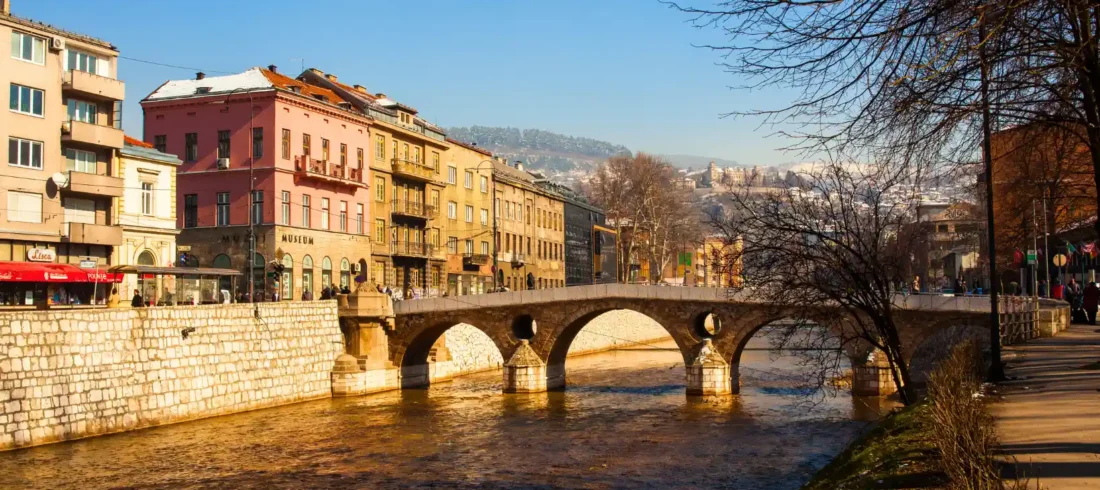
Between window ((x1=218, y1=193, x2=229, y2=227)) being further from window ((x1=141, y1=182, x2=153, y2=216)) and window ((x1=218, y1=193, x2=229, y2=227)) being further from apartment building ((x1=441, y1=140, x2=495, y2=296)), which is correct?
apartment building ((x1=441, y1=140, x2=495, y2=296))

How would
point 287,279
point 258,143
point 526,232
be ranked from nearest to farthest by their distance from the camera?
1. point 287,279
2. point 258,143
3. point 526,232

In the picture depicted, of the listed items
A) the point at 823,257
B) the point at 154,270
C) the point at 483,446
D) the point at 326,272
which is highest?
the point at 326,272

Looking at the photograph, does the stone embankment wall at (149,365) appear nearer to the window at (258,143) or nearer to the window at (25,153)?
the window at (25,153)

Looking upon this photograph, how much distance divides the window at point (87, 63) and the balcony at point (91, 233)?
17.3 ft

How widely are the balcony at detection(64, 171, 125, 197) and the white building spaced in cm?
71

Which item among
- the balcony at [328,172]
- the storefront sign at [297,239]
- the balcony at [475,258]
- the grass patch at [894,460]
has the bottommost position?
the grass patch at [894,460]

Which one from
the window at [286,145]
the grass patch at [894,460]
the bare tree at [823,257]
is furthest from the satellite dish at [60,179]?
the grass patch at [894,460]

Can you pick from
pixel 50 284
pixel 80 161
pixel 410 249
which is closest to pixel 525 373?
pixel 410 249

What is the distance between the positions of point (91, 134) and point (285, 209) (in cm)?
970

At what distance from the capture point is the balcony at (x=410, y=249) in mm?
52000

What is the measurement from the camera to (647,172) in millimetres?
70812

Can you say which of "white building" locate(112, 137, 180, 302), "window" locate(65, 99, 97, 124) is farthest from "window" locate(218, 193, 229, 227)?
"window" locate(65, 99, 97, 124)

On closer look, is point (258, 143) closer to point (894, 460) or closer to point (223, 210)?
point (223, 210)

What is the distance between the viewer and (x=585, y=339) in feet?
198
